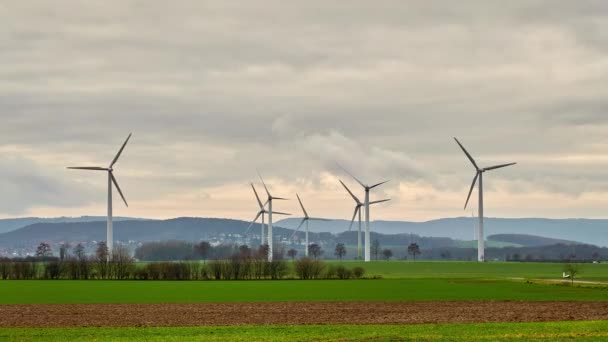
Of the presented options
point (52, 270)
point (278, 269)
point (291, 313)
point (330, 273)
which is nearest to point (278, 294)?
point (291, 313)

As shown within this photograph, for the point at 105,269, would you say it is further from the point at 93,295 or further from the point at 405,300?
the point at 405,300

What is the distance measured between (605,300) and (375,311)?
2479 centimetres

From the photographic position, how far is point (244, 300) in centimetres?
8988

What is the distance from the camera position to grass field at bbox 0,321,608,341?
4609 cm

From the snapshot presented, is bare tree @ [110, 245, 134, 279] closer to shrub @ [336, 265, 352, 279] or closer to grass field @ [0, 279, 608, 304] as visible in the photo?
shrub @ [336, 265, 352, 279]

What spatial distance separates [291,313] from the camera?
69.4 meters

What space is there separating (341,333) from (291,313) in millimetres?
19698

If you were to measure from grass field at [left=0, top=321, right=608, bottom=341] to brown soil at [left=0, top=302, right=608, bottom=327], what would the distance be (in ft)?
16.4

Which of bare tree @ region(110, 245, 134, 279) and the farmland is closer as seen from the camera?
the farmland

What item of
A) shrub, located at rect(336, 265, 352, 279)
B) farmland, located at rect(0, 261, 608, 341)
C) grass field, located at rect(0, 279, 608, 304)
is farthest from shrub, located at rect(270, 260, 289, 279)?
farmland, located at rect(0, 261, 608, 341)

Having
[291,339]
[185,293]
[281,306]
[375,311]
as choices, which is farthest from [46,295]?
[291,339]

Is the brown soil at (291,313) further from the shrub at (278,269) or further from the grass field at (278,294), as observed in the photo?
the shrub at (278,269)

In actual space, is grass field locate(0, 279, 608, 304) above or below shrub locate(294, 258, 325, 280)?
below

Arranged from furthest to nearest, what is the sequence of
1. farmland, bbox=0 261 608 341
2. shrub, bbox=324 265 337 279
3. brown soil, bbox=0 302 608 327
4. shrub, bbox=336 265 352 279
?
shrub, bbox=324 265 337 279 < shrub, bbox=336 265 352 279 < brown soil, bbox=0 302 608 327 < farmland, bbox=0 261 608 341
